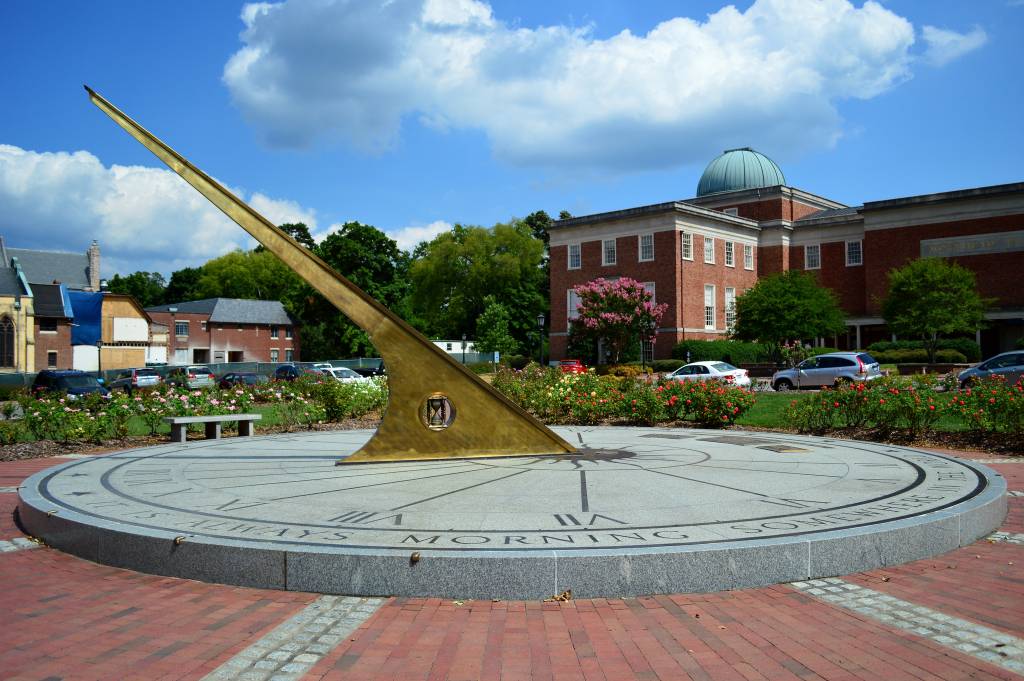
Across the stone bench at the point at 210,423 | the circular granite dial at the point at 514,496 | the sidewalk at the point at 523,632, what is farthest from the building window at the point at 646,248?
the sidewalk at the point at 523,632

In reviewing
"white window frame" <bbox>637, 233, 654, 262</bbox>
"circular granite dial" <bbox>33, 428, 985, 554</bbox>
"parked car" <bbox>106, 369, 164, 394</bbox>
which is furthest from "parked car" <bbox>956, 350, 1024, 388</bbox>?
"parked car" <bbox>106, 369, 164, 394</bbox>

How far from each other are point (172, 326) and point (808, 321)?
183 feet

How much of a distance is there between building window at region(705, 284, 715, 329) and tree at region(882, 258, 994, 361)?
12829mm

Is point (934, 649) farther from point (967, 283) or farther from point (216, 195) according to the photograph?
point (967, 283)

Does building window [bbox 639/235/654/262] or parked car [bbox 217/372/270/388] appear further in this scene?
building window [bbox 639/235/654/262]

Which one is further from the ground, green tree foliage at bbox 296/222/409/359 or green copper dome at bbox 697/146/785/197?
green copper dome at bbox 697/146/785/197

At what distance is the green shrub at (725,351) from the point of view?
44688mm

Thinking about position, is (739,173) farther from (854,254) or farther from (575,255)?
(575,255)

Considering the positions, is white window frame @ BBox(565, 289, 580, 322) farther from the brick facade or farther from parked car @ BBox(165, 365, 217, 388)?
parked car @ BBox(165, 365, 217, 388)

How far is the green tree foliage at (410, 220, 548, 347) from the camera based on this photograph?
64375mm

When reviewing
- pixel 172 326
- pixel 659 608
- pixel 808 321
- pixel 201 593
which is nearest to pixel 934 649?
pixel 659 608

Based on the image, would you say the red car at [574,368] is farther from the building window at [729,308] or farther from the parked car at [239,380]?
the building window at [729,308]

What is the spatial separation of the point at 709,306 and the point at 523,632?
4946 centimetres

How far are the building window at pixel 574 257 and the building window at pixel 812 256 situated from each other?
16095mm
